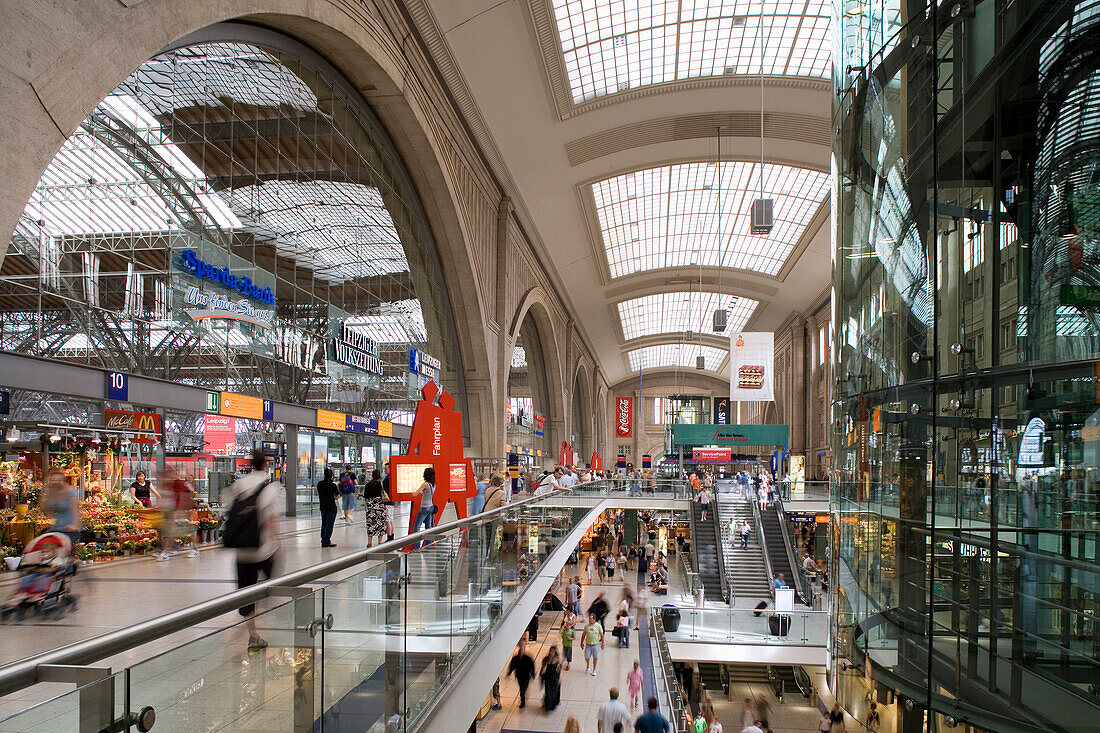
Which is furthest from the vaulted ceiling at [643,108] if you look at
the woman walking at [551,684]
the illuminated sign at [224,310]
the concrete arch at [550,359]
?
the woman walking at [551,684]

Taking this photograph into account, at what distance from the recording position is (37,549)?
8.05 metres

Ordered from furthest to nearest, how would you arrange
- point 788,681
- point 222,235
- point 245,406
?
point 788,681, point 245,406, point 222,235

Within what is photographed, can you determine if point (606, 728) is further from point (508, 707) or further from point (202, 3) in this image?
point (202, 3)

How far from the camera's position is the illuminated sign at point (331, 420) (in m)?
17.3

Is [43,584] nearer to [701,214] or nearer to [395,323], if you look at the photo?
[395,323]

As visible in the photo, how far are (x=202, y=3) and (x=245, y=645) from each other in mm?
8426

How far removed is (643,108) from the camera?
83.7 feet

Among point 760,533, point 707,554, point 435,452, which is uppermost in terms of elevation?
point 435,452

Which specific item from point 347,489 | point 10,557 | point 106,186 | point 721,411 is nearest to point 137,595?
point 10,557

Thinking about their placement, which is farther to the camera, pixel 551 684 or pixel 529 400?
pixel 529 400

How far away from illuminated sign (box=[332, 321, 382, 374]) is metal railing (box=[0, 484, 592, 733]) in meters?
11.2

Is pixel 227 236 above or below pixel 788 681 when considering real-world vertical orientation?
above

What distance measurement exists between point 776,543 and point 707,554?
2.78 m

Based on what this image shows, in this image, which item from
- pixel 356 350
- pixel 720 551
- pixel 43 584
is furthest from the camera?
pixel 720 551
